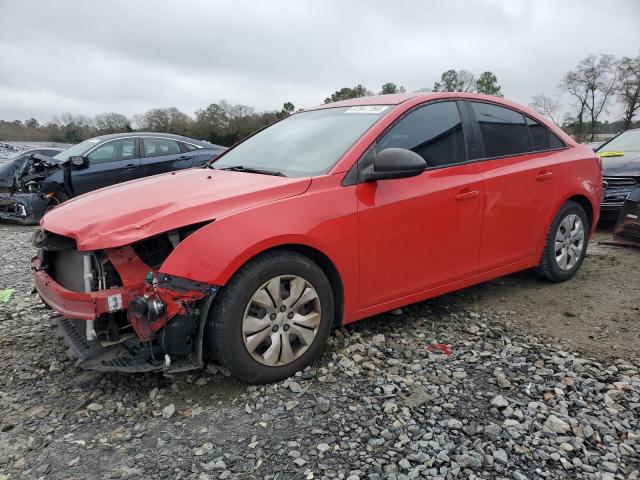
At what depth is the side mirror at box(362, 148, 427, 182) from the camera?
296cm

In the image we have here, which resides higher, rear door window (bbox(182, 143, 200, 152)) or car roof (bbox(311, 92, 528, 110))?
car roof (bbox(311, 92, 528, 110))

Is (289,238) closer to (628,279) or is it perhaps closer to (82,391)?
(82,391)

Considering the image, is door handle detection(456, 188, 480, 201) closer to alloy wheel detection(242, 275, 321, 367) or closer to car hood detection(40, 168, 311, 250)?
car hood detection(40, 168, 311, 250)

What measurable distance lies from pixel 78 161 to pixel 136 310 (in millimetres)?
6836

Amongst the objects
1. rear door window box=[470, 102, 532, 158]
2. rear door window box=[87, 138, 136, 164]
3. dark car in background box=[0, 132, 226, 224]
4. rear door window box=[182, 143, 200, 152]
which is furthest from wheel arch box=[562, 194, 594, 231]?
rear door window box=[87, 138, 136, 164]

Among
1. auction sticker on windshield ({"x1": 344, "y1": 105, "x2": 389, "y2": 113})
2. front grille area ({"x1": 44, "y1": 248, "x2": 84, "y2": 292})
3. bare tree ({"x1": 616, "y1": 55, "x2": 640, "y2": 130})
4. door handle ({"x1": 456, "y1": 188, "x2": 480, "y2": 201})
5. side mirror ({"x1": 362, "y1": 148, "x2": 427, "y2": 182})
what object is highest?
bare tree ({"x1": 616, "y1": 55, "x2": 640, "y2": 130})

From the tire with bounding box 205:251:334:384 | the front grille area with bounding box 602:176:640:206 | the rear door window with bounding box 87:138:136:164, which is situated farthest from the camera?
the rear door window with bounding box 87:138:136:164

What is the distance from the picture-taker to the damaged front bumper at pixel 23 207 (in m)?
8.77

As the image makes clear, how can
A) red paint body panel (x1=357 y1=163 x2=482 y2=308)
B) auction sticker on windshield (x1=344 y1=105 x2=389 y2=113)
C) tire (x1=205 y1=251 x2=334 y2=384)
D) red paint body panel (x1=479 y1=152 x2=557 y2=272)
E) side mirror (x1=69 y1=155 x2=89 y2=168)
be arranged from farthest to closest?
side mirror (x1=69 y1=155 x2=89 y2=168), red paint body panel (x1=479 y1=152 x2=557 y2=272), auction sticker on windshield (x1=344 y1=105 x2=389 y2=113), red paint body panel (x1=357 y1=163 x2=482 y2=308), tire (x1=205 y1=251 x2=334 y2=384)

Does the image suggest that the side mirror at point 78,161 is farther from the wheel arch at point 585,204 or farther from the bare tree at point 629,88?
the bare tree at point 629,88

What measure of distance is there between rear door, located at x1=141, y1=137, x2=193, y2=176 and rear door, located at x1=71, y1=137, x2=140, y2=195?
174 millimetres

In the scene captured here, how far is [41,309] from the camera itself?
416 centimetres

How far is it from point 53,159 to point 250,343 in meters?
8.31

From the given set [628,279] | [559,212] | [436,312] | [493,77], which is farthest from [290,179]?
[493,77]
